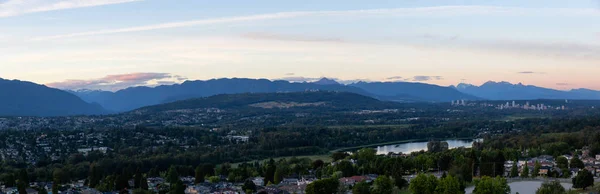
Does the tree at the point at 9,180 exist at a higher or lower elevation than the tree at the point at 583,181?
lower

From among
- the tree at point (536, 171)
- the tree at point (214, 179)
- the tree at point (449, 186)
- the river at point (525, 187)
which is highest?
the tree at point (449, 186)

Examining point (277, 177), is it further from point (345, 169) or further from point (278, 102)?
point (278, 102)

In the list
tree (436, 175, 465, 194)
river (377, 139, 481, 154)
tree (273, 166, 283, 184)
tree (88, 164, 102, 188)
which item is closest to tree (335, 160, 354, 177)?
tree (273, 166, 283, 184)

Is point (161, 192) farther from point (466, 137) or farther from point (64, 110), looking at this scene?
point (64, 110)

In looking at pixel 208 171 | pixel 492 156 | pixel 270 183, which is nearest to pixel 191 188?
pixel 270 183

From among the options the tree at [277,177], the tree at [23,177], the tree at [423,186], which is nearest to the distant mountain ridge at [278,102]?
the tree at [23,177]

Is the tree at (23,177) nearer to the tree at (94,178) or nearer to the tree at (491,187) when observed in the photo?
the tree at (94,178)

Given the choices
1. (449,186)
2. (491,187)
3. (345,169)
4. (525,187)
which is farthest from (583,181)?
(345,169)
